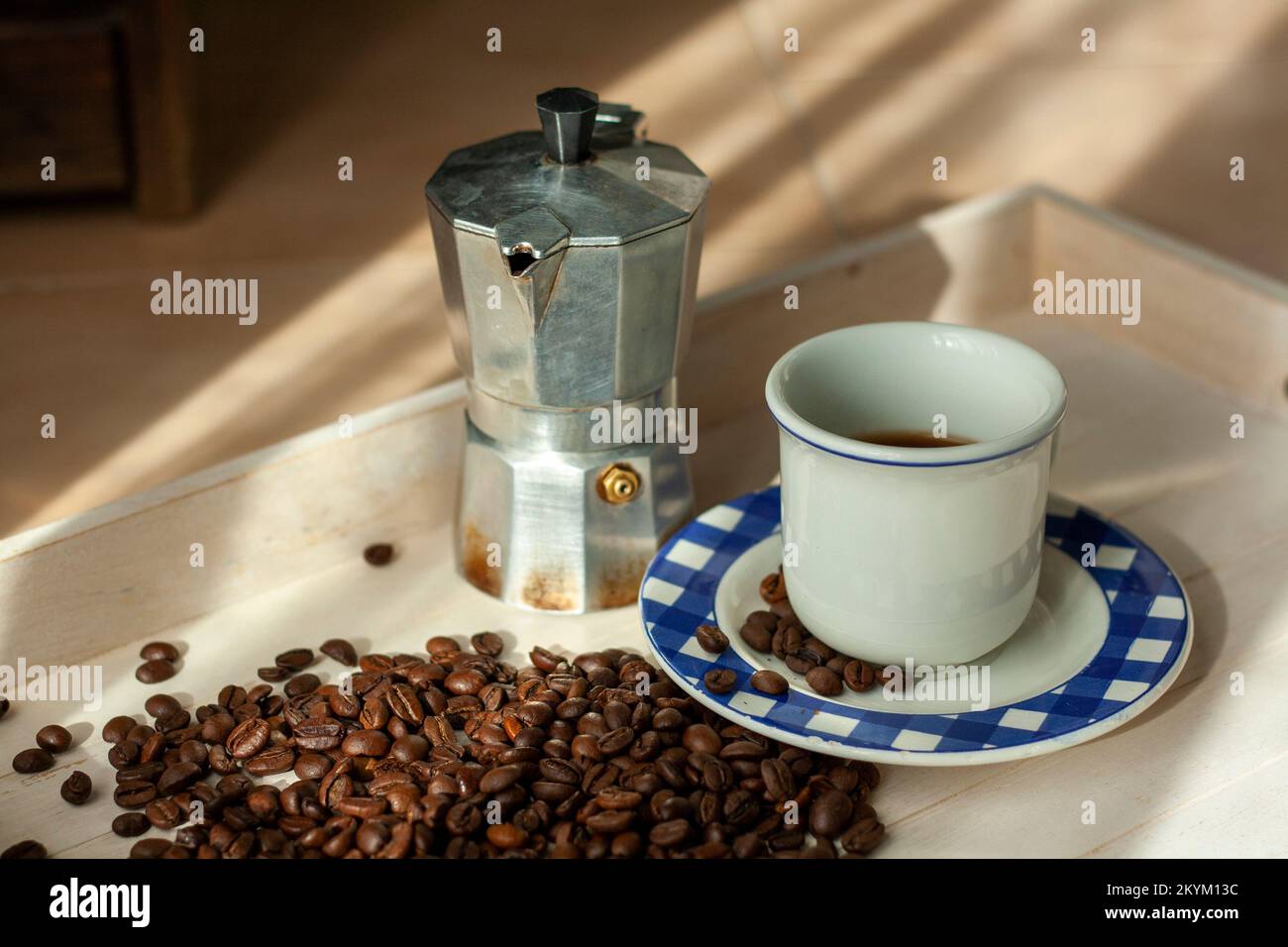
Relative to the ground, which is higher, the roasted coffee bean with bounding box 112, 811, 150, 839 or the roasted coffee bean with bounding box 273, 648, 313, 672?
the roasted coffee bean with bounding box 273, 648, 313, 672

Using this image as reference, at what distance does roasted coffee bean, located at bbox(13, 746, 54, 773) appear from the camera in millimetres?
796

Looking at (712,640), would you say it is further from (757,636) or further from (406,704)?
(406,704)

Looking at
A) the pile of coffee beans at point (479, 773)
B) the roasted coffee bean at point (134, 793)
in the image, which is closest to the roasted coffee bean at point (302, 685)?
the pile of coffee beans at point (479, 773)

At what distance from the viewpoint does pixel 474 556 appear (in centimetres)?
95

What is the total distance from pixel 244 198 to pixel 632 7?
603 millimetres

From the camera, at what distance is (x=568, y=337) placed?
82cm

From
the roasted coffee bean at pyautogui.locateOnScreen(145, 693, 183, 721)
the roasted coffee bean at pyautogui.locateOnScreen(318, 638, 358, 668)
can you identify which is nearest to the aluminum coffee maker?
the roasted coffee bean at pyautogui.locateOnScreen(318, 638, 358, 668)

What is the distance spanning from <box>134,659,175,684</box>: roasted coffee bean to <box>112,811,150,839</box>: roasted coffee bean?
12 cm

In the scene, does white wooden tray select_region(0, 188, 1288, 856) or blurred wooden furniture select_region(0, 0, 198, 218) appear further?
blurred wooden furniture select_region(0, 0, 198, 218)

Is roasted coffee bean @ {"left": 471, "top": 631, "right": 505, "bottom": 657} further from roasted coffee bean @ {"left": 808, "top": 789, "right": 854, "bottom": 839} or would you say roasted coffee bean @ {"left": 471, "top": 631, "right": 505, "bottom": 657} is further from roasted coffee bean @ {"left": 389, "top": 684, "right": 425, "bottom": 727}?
roasted coffee bean @ {"left": 808, "top": 789, "right": 854, "bottom": 839}

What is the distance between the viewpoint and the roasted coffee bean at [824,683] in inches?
31.1

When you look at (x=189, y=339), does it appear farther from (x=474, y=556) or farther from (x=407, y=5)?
(x=407, y=5)
